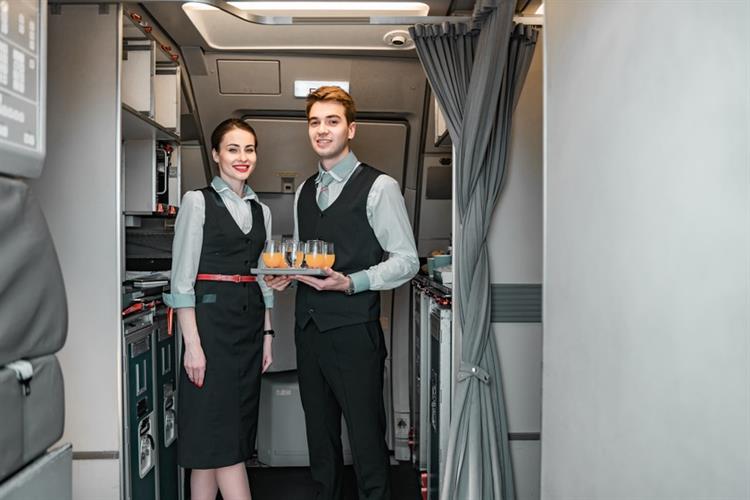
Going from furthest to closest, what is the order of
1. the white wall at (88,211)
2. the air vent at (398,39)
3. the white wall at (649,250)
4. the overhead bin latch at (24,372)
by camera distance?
the air vent at (398,39), the white wall at (88,211), the overhead bin latch at (24,372), the white wall at (649,250)

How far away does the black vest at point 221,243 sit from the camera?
8.33ft

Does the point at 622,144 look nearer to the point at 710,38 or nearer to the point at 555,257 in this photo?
the point at 710,38

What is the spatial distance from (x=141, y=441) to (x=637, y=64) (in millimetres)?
2408

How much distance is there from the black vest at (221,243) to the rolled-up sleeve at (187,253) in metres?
0.03

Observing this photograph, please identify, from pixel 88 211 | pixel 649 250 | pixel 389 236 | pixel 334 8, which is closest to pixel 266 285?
pixel 389 236

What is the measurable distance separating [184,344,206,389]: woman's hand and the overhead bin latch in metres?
1.31

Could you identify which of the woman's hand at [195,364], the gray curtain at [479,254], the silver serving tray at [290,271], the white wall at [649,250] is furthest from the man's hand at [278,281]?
the white wall at [649,250]

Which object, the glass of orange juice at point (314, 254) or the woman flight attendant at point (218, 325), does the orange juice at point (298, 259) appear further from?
the woman flight attendant at point (218, 325)

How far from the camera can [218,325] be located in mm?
2543

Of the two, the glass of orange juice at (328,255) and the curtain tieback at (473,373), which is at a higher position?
the glass of orange juice at (328,255)

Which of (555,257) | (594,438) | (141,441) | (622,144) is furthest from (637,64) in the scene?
(141,441)

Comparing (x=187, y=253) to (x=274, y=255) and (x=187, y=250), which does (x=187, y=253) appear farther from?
(x=274, y=255)

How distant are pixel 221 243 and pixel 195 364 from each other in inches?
19.8

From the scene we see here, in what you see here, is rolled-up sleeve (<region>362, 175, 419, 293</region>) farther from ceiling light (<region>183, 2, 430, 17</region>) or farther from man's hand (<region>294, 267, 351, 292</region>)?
ceiling light (<region>183, 2, 430, 17</region>)
